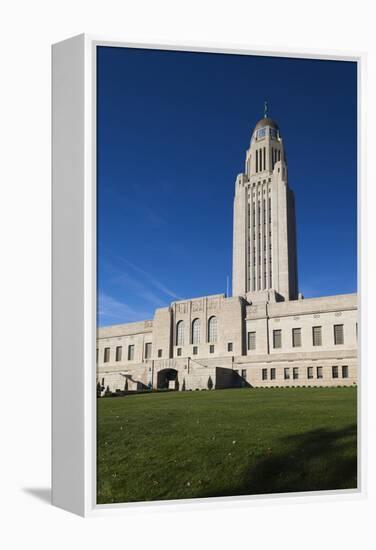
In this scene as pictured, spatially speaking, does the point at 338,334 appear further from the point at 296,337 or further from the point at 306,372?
the point at 296,337

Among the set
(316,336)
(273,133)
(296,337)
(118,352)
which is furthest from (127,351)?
(296,337)

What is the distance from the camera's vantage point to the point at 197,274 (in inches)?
519

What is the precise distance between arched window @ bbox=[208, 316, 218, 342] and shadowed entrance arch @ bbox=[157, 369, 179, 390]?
101 cm

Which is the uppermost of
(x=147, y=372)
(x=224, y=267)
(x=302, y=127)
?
(x=302, y=127)

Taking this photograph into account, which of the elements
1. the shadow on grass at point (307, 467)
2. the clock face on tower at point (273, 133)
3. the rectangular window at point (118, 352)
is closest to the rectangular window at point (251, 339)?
the shadow on grass at point (307, 467)

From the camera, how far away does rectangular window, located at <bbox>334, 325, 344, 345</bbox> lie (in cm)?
1448

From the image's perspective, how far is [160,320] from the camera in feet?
44.7

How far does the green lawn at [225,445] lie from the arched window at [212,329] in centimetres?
126

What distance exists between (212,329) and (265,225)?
3947 millimetres

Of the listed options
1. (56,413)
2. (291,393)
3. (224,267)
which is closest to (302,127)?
(224,267)

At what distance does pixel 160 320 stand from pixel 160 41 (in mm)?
5168

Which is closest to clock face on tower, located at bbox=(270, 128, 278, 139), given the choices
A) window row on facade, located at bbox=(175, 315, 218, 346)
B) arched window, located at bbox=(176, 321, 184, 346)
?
window row on facade, located at bbox=(175, 315, 218, 346)

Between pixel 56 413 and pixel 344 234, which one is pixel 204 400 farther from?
pixel 344 234

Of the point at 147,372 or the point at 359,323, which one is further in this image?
the point at 147,372
